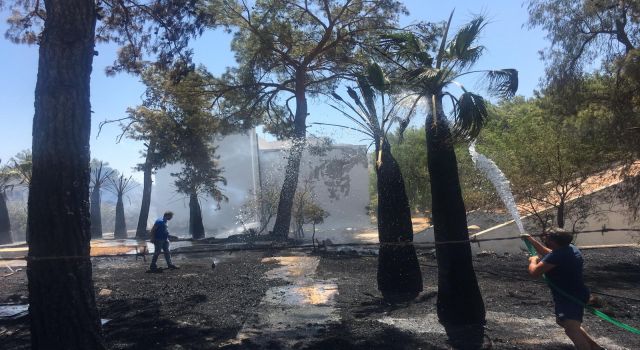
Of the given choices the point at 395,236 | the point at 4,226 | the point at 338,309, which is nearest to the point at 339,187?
the point at 4,226

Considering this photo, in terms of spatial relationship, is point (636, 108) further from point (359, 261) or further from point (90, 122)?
point (90, 122)

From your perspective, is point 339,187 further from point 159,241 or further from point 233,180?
point 159,241

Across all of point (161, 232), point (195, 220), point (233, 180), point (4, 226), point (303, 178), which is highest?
point (233, 180)

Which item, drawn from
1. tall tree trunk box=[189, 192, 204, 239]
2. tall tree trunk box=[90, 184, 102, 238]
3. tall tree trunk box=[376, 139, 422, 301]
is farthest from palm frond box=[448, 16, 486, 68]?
tall tree trunk box=[90, 184, 102, 238]

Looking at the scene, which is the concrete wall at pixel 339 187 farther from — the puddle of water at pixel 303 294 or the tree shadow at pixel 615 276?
the puddle of water at pixel 303 294

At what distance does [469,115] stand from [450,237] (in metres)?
1.63

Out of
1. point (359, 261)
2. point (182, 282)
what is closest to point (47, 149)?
point (182, 282)

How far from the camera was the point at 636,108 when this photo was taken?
11.8m

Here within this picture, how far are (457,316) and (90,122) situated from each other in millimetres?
5070

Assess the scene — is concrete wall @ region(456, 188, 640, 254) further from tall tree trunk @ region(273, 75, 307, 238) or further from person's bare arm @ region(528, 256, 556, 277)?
person's bare arm @ region(528, 256, 556, 277)

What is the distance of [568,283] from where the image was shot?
4.93m

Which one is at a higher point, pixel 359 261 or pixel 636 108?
pixel 636 108

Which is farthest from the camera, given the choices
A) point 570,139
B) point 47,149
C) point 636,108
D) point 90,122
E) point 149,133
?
point 149,133

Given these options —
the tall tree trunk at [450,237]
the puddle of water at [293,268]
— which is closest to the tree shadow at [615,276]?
the tall tree trunk at [450,237]
